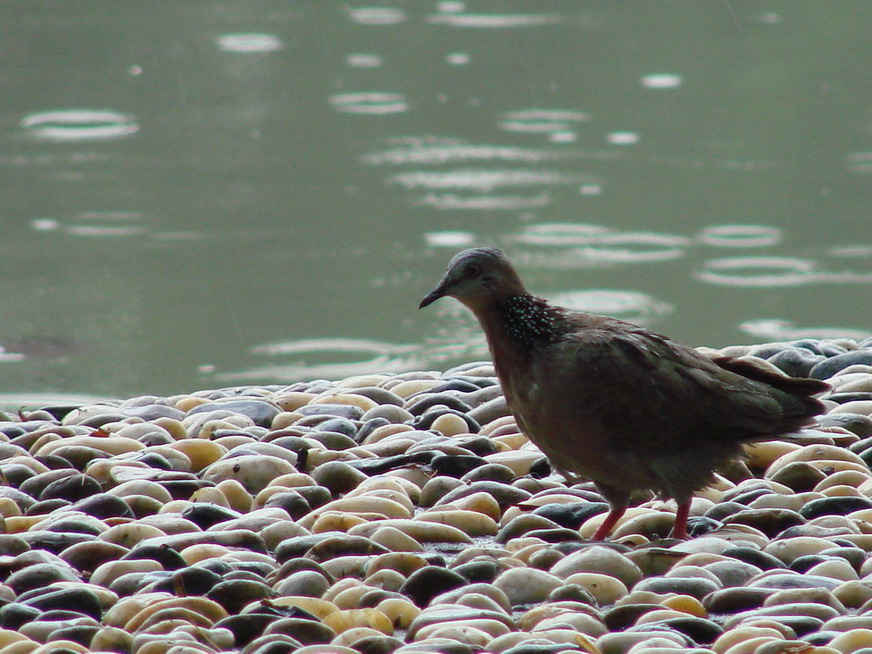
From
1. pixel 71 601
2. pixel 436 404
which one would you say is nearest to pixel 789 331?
pixel 436 404

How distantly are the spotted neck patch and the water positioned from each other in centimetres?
735

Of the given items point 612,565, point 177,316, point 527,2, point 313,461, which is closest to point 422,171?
Answer: point 177,316

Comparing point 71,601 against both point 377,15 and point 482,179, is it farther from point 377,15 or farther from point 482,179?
point 377,15

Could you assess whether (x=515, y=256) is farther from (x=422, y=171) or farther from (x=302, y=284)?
(x=422, y=171)

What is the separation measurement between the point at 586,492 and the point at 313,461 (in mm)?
1140

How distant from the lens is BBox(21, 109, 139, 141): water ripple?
64.5 ft

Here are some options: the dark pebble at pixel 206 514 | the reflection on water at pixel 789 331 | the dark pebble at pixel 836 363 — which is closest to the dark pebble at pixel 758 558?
the dark pebble at pixel 206 514

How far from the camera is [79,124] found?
66.1 ft

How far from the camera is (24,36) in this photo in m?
23.5

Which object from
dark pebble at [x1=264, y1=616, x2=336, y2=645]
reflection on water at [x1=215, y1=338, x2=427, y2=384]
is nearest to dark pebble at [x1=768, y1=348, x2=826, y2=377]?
dark pebble at [x1=264, y1=616, x2=336, y2=645]

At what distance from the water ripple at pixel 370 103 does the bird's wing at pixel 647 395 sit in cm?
1568

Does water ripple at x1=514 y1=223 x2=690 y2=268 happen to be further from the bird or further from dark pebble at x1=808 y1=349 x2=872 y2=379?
the bird

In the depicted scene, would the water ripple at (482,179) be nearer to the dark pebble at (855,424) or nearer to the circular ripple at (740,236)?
the circular ripple at (740,236)

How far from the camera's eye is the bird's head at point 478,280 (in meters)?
5.25
